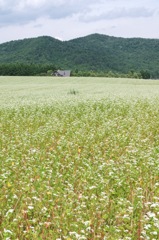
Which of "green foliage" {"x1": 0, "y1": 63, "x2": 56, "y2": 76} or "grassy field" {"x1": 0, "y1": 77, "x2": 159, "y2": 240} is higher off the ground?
"grassy field" {"x1": 0, "y1": 77, "x2": 159, "y2": 240}

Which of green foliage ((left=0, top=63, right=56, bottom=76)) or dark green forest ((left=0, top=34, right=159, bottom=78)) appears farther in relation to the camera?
dark green forest ((left=0, top=34, right=159, bottom=78))

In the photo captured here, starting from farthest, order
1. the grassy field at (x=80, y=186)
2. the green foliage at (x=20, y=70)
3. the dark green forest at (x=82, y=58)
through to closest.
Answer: the dark green forest at (x=82, y=58)
the green foliage at (x=20, y=70)
the grassy field at (x=80, y=186)

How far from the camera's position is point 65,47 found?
623 feet

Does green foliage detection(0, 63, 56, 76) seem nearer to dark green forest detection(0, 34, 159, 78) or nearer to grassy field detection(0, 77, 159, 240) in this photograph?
dark green forest detection(0, 34, 159, 78)

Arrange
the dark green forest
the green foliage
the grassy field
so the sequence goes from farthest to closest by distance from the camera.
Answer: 1. the dark green forest
2. the green foliage
3. the grassy field

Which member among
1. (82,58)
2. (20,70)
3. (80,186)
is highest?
(82,58)

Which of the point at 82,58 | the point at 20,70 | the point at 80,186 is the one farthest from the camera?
the point at 82,58

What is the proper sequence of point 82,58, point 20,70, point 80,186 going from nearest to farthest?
1. point 80,186
2. point 20,70
3. point 82,58

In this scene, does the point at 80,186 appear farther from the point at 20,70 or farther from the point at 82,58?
the point at 82,58

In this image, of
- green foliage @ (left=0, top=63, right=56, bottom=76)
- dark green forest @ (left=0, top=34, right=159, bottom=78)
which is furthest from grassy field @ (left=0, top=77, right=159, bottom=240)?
dark green forest @ (left=0, top=34, right=159, bottom=78)

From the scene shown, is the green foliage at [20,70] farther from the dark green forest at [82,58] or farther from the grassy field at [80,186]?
the grassy field at [80,186]

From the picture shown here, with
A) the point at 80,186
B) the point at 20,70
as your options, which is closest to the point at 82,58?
the point at 20,70

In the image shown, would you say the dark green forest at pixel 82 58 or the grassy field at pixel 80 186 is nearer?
the grassy field at pixel 80 186

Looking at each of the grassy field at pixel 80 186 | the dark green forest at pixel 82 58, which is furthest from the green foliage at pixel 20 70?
the grassy field at pixel 80 186
